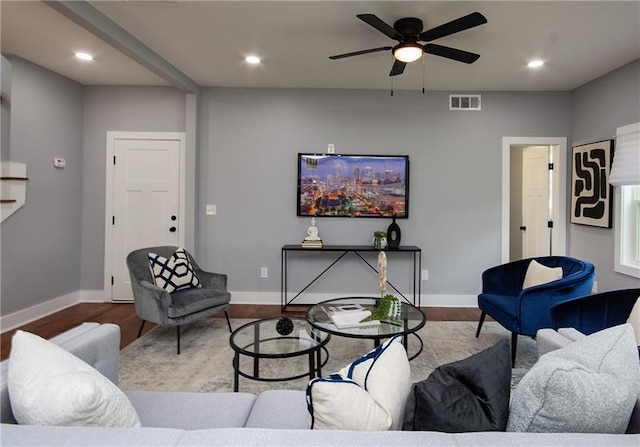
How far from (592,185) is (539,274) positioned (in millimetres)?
1667

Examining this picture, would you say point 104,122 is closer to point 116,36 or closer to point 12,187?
point 12,187

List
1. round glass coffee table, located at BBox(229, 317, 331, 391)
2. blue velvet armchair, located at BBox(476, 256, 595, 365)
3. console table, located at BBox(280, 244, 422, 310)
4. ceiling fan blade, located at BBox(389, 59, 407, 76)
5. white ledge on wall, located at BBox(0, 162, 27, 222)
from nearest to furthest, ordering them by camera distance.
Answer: round glass coffee table, located at BBox(229, 317, 331, 391)
blue velvet armchair, located at BBox(476, 256, 595, 365)
ceiling fan blade, located at BBox(389, 59, 407, 76)
white ledge on wall, located at BBox(0, 162, 27, 222)
console table, located at BBox(280, 244, 422, 310)

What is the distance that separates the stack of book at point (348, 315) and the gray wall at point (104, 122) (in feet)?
9.94

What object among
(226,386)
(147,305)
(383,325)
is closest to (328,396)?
(383,325)

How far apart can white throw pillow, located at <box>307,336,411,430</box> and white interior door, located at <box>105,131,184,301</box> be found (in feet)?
12.7

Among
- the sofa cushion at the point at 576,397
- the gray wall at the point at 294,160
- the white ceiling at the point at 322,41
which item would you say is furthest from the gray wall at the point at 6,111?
the sofa cushion at the point at 576,397

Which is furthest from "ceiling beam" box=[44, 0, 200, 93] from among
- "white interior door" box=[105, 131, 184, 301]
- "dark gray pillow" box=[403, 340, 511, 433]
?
"dark gray pillow" box=[403, 340, 511, 433]

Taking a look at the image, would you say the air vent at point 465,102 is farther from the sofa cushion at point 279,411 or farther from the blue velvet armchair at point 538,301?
the sofa cushion at point 279,411

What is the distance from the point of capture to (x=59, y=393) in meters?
0.96

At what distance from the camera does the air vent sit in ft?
14.4

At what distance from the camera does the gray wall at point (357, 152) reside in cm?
443

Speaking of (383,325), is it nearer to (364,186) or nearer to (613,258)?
(364,186)

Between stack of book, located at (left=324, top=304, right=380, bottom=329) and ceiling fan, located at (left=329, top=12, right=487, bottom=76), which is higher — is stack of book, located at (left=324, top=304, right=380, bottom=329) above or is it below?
below

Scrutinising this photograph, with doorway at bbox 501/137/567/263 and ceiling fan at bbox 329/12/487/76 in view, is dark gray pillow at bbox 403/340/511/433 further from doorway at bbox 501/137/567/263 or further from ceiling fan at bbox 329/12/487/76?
doorway at bbox 501/137/567/263
